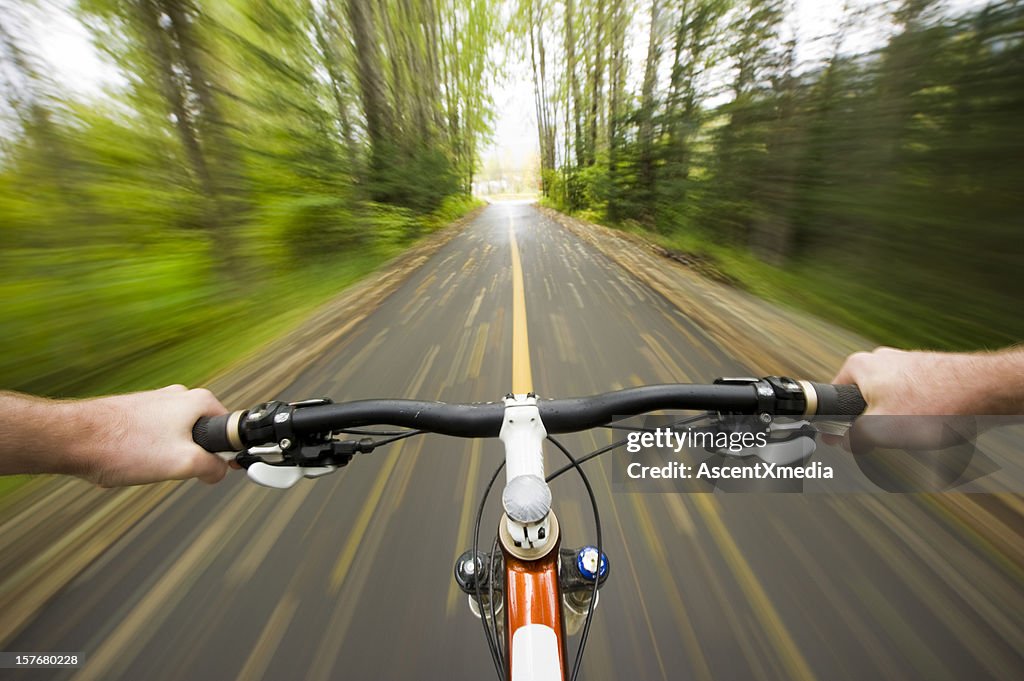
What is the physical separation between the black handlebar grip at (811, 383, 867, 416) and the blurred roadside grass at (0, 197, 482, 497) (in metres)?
3.98

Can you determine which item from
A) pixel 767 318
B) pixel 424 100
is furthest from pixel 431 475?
pixel 424 100

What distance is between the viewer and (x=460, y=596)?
5.36 ft

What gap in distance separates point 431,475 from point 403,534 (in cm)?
44

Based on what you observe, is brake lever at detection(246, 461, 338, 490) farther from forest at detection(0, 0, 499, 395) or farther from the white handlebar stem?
forest at detection(0, 0, 499, 395)

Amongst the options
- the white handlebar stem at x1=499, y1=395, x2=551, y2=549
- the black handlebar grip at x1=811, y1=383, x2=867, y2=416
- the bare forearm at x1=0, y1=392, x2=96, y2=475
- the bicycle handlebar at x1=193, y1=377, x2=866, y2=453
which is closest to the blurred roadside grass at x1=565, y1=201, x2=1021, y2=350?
the black handlebar grip at x1=811, y1=383, x2=867, y2=416

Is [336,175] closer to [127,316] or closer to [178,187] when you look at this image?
[178,187]

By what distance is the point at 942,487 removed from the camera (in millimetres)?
1271

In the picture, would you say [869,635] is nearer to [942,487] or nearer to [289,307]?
[942,487]

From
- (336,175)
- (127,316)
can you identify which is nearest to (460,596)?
(127,316)

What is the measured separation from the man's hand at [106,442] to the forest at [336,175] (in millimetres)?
3346

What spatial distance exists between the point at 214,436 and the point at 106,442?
246mm

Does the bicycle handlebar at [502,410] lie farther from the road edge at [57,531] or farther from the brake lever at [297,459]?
the road edge at [57,531]

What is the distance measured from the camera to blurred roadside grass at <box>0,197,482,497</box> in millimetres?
3162

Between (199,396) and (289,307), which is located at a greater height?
(199,396)
